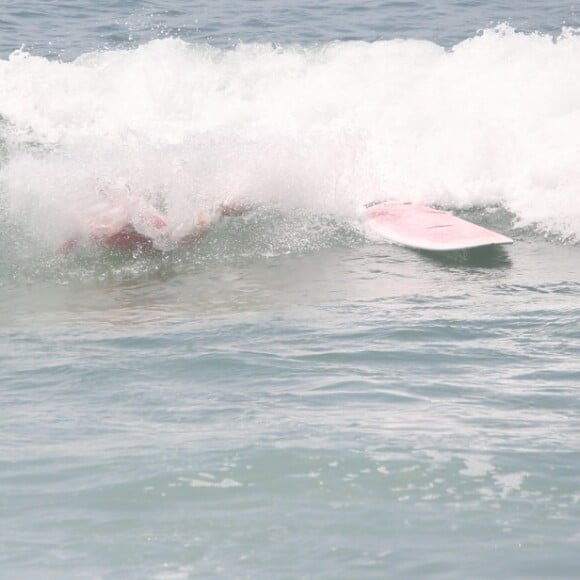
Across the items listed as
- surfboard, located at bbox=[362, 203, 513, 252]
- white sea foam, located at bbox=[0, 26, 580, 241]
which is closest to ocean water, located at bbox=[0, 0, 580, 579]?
white sea foam, located at bbox=[0, 26, 580, 241]

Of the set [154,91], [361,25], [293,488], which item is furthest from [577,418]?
[361,25]

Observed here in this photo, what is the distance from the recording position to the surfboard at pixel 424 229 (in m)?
8.33

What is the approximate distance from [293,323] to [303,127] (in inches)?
270

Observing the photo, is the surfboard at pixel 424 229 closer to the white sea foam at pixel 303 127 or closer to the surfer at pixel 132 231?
the white sea foam at pixel 303 127

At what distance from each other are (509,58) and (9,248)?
22.6ft

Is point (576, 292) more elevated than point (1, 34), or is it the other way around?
point (1, 34)

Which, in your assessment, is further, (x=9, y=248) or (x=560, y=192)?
(x=560, y=192)

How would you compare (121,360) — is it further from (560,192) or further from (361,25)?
(361,25)

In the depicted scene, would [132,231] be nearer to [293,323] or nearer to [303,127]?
[293,323]

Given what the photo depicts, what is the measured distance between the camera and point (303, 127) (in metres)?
12.8

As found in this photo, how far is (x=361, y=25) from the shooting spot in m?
16.5

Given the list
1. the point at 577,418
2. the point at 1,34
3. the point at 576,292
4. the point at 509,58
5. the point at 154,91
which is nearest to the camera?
the point at 577,418

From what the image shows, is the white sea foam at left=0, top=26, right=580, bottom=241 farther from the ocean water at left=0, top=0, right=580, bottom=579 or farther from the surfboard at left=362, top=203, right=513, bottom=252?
the surfboard at left=362, top=203, right=513, bottom=252

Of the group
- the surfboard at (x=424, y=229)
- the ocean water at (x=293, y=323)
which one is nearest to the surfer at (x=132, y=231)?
the ocean water at (x=293, y=323)
